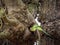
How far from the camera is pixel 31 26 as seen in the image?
7.02 feet

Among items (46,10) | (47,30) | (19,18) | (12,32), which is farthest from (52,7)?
(12,32)

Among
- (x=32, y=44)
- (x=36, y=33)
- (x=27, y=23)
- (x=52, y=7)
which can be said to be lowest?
(x=32, y=44)

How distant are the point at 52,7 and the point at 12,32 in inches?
21.7

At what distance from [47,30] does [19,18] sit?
35 cm

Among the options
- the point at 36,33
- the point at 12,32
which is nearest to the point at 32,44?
the point at 36,33

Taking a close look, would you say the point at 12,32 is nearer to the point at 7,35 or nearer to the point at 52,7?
the point at 7,35

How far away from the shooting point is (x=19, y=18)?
2.06 metres

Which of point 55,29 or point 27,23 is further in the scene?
point 27,23

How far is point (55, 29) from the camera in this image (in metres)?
1.98

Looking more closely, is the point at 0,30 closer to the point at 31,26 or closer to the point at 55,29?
the point at 31,26

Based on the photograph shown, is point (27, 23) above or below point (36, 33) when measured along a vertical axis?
above

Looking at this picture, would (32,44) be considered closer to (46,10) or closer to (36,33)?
(36,33)

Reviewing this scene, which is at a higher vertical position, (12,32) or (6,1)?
(6,1)

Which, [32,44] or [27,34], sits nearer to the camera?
[27,34]
